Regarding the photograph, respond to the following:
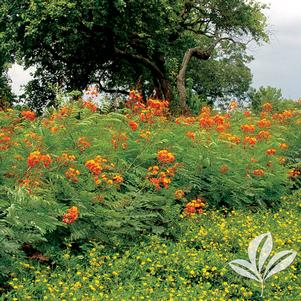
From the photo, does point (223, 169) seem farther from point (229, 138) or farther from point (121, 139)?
point (121, 139)

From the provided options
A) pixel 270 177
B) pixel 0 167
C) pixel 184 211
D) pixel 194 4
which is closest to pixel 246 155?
pixel 270 177

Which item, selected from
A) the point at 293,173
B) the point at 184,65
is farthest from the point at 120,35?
the point at 293,173

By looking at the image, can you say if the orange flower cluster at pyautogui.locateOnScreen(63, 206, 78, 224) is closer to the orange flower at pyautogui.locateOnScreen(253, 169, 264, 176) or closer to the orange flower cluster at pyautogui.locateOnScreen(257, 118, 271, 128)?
the orange flower at pyautogui.locateOnScreen(253, 169, 264, 176)

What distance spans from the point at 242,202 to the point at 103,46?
57.9 feet

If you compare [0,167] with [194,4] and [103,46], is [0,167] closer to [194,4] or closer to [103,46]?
[103,46]

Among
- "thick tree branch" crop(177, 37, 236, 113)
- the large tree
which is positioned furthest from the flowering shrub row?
"thick tree branch" crop(177, 37, 236, 113)

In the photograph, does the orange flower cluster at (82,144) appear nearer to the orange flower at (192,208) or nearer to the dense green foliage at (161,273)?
the dense green foliage at (161,273)

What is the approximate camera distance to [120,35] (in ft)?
80.0

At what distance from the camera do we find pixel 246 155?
10.0 metres

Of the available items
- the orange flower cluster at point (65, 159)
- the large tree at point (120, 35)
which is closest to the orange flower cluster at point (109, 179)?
the orange flower cluster at point (65, 159)

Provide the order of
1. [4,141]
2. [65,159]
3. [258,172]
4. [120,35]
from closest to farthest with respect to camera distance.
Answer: [65,159], [4,141], [258,172], [120,35]
